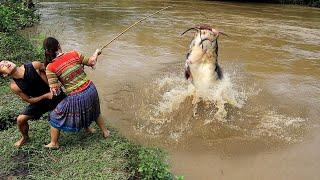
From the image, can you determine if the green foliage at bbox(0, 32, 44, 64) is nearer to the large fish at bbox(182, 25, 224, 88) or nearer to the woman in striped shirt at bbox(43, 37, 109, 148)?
the large fish at bbox(182, 25, 224, 88)

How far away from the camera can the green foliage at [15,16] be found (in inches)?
413

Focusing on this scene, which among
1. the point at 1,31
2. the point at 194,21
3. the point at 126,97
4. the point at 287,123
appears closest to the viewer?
the point at 287,123

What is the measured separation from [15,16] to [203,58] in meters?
7.43

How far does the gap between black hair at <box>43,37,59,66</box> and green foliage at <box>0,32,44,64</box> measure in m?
3.70

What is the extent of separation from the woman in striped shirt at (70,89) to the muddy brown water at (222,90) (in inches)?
51.2

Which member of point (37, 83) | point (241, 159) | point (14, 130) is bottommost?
point (241, 159)

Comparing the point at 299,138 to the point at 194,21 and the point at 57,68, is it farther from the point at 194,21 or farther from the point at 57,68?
the point at 194,21

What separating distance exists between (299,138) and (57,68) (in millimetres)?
3560

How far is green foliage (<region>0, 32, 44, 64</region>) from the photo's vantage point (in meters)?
8.33

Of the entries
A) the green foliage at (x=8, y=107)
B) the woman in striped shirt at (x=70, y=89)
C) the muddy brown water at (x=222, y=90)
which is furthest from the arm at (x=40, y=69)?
the muddy brown water at (x=222, y=90)

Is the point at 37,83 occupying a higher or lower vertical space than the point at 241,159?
higher

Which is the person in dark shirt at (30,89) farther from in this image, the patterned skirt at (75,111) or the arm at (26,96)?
the patterned skirt at (75,111)

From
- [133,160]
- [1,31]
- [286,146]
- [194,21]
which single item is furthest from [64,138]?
[194,21]

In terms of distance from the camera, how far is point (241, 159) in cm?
568
